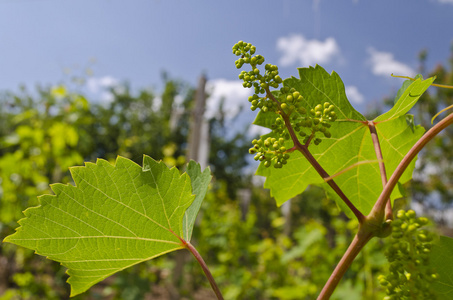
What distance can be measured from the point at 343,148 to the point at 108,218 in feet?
1.73

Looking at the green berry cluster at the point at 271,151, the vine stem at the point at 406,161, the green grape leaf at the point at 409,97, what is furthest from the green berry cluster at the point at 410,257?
the green grape leaf at the point at 409,97

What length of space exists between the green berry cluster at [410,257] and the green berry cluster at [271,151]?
19 cm

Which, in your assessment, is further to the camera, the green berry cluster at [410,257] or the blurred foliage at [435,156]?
the blurred foliage at [435,156]

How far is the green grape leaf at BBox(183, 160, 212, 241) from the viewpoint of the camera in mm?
771

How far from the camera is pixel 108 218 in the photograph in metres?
0.71

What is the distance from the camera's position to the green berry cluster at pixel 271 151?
2.01ft

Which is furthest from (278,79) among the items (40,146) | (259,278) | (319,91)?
(259,278)

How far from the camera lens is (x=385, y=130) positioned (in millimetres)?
865

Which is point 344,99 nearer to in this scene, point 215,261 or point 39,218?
point 39,218

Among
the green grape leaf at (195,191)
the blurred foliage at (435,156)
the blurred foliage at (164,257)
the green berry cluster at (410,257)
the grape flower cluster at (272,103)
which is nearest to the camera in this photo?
the green berry cluster at (410,257)

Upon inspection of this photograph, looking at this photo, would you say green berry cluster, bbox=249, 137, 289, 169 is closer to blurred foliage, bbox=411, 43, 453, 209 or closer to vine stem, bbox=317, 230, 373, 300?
vine stem, bbox=317, 230, 373, 300

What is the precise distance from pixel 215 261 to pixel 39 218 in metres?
7.71

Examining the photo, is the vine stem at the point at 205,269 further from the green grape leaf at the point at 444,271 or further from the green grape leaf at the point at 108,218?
the green grape leaf at the point at 444,271

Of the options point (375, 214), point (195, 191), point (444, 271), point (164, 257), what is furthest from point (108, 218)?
point (164, 257)
